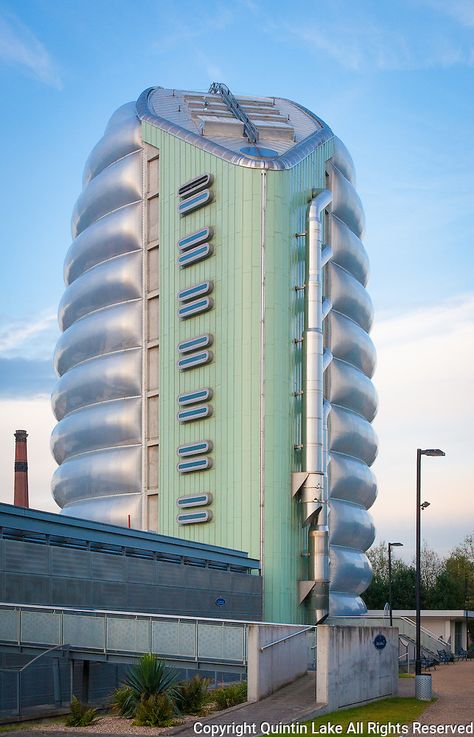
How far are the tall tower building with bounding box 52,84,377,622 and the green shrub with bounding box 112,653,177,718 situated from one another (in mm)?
25732

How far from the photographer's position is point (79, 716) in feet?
86.5

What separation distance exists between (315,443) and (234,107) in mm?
20610

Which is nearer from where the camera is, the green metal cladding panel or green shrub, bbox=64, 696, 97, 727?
green shrub, bbox=64, 696, 97, 727

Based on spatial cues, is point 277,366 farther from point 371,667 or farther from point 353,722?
point 353,722

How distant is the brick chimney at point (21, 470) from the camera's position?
79.4m

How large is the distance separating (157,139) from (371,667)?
3764 centimetres

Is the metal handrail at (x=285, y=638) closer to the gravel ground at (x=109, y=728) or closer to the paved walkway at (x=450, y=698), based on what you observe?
the gravel ground at (x=109, y=728)

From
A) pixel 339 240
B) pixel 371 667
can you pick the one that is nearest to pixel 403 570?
pixel 339 240

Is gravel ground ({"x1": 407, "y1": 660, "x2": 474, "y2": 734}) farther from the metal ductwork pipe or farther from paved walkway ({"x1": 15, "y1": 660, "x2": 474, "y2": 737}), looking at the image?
the metal ductwork pipe

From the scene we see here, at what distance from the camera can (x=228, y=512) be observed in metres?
55.4

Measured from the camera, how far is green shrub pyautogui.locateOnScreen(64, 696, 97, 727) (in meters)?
26.3

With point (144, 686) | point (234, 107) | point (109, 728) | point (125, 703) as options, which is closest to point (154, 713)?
point (109, 728)

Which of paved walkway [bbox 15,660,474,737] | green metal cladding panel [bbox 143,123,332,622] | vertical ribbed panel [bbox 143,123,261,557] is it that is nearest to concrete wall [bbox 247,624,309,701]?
paved walkway [bbox 15,660,474,737]

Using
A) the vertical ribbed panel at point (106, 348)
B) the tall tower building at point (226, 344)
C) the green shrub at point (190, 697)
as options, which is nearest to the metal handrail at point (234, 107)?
the tall tower building at point (226, 344)
